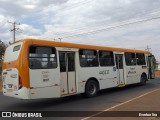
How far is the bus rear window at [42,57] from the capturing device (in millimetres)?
11820

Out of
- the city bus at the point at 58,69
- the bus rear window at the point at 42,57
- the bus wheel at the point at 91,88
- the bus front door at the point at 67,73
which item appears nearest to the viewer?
the city bus at the point at 58,69

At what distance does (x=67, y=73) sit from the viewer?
13.4 meters

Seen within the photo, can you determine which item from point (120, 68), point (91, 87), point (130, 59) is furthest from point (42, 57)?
point (130, 59)

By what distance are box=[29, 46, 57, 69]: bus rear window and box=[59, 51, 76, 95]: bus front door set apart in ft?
1.75

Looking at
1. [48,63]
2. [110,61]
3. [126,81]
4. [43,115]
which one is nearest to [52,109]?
[43,115]

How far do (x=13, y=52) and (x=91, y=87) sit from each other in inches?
195

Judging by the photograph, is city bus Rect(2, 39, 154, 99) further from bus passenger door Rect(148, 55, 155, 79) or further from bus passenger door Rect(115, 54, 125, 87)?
bus passenger door Rect(148, 55, 155, 79)

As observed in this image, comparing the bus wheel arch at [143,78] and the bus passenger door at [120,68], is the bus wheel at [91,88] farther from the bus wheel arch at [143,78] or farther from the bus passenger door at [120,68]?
the bus wheel arch at [143,78]

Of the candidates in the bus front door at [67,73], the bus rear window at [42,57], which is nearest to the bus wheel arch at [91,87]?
the bus front door at [67,73]

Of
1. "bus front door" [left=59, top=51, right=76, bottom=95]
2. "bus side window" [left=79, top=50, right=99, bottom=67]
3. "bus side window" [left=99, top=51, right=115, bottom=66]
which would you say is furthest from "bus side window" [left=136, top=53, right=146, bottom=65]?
"bus front door" [left=59, top=51, right=76, bottom=95]

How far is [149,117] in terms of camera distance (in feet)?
30.5

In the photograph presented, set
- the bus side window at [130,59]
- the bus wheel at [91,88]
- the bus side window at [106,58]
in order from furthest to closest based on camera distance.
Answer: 1. the bus side window at [130,59]
2. the bus side window at [106,58]
3. the bus wheel at [91,88]

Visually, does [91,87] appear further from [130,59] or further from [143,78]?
[143,78]

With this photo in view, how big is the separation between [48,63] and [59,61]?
701 millimetres
